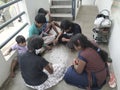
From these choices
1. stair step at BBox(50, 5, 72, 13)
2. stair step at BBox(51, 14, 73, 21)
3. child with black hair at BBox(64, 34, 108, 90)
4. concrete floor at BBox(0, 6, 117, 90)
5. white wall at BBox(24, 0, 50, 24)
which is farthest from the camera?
stair step at BBox(50, 5, 72, 13)

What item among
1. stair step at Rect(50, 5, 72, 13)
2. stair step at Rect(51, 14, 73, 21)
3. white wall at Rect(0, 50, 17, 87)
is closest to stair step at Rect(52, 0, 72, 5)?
stair step at Rect(50, 5, 72, 13)

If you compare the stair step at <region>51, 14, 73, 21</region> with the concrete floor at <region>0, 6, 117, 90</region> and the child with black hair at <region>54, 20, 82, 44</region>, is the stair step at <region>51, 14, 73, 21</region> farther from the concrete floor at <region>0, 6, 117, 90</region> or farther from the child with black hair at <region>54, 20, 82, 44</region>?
the child with black hair at <region>54, 20, 82, 44</region>

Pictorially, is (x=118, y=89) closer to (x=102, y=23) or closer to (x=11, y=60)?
(x=102, y=23)

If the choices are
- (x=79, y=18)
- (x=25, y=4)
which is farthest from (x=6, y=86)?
(x=79, y=18)

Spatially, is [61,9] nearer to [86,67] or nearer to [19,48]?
[19,48]

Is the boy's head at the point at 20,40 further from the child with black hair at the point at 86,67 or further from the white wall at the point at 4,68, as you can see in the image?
the child with black hair at the point at 86,67

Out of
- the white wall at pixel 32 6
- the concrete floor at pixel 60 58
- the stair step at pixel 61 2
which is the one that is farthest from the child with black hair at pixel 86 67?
the stair step at pixel 61 2

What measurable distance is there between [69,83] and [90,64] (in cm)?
51

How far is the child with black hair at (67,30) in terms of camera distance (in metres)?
2.26

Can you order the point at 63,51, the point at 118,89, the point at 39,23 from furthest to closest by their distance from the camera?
the point at 63,51
the point at 39,23
the point at 118,89

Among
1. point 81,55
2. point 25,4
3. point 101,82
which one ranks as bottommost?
point 101,82

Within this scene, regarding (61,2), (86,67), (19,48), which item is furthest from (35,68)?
(61,2)

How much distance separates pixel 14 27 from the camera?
2.78 metres

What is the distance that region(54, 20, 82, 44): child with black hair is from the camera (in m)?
2.26
